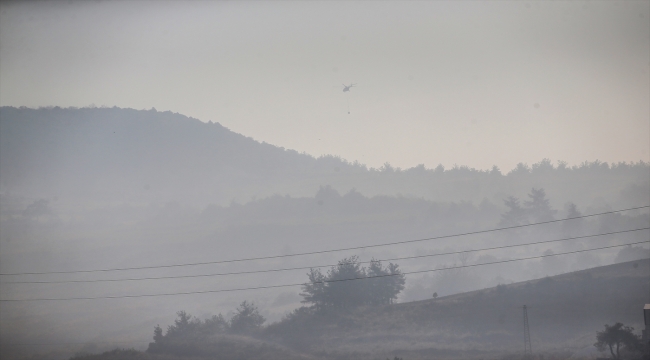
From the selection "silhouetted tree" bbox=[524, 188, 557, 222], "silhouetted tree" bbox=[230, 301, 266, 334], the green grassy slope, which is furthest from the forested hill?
"silhouetted tree" bbox=[230, 301, 266, 334]

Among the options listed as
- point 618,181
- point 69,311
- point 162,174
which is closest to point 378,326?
point 69,311

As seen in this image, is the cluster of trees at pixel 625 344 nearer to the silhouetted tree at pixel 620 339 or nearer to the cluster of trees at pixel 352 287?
the silhouetted tree at pixel 620 339

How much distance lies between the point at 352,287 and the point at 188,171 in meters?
125

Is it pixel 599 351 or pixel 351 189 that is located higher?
pixel 351 189

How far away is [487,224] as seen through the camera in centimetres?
11650

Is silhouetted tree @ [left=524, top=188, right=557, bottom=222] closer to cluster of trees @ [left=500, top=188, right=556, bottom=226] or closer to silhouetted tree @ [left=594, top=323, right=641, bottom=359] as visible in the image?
cluster of trees @ [left=500, top=188, right=556, bottom=226]

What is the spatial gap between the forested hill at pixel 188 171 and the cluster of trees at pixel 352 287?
40750 mm

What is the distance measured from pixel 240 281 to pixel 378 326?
69615 millimetres

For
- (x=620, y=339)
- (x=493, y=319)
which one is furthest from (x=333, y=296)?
(x=620, y=339)

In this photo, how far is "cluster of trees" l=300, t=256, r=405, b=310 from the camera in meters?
47.3

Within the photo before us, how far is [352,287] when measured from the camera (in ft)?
159

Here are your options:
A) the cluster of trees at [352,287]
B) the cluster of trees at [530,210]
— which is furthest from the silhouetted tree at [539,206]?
the cluster of trees at [352,287]

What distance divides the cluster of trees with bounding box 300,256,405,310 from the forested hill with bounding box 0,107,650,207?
40.7 metres

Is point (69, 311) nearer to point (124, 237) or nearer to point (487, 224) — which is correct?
point (124, 237)
